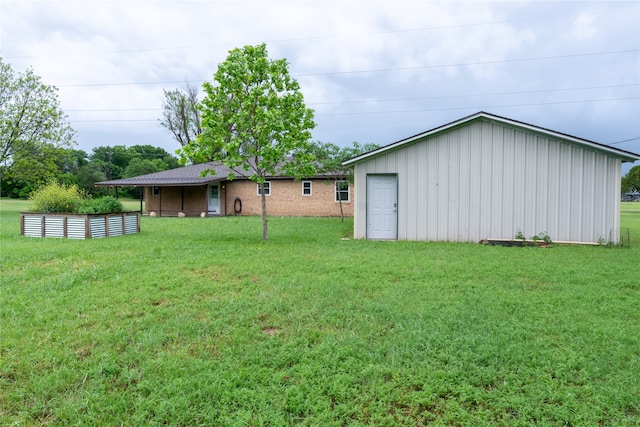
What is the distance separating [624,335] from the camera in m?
3.70

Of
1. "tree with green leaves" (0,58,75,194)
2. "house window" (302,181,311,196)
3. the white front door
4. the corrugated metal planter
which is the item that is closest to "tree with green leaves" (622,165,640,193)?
"house window" (302,181,311,196)

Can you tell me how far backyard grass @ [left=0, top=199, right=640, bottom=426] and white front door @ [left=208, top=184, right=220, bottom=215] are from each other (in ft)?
56.4

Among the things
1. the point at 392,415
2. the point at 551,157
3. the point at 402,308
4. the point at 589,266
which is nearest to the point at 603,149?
the point at 551,157

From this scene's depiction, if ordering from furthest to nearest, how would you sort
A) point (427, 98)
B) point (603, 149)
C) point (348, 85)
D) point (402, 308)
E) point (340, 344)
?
point (427, 98) < point (348, 85) < point (603, 149) < point (402, 308) < point (340, 344)

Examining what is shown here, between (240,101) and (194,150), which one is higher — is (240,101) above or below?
above

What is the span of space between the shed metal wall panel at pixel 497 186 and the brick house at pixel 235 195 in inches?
396

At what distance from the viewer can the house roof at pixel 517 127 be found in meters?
9.87

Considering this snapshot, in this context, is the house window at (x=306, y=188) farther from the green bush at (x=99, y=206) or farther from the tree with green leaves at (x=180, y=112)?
the tree with green leaves at (x=180, y=112)

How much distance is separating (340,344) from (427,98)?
34.4 metres

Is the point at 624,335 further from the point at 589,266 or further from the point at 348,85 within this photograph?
the point at 348,85

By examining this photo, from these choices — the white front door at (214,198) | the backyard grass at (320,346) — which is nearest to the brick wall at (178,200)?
the white front door at (214,198)

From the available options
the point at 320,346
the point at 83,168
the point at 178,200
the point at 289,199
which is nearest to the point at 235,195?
the point at 289,199

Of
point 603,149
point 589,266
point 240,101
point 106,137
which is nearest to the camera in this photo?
point 589,266

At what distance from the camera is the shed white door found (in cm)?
1148
